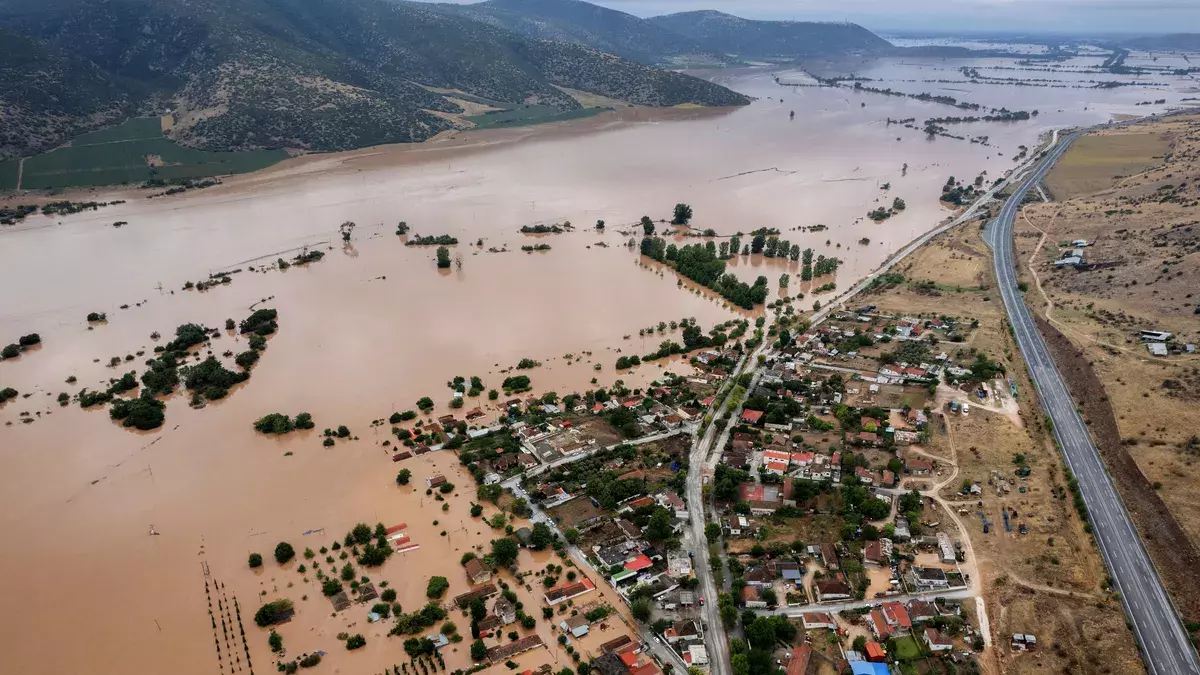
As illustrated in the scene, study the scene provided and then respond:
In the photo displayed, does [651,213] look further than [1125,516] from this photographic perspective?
Yes

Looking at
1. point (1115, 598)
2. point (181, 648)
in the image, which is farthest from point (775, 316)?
point (181, 648)

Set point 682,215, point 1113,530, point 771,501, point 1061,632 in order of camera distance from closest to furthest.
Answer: point 1061,632 < point 1113,530 < point 771,501 < point 682,215

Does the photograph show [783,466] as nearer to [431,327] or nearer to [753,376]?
[753,376]

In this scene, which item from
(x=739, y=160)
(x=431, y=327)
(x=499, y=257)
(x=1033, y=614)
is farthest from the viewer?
(x=739, y=160)

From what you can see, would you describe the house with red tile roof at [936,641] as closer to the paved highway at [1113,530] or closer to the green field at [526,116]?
the paved highway at [1113,530]

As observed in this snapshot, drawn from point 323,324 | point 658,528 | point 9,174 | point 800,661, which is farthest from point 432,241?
point 9,174

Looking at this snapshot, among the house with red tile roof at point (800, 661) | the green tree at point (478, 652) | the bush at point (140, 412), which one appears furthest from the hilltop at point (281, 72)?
the house with red tile roof at point (800, 661)

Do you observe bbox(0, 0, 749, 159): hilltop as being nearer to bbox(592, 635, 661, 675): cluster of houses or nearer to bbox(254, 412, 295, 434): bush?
bbox(254, 412, 295, 434): bush

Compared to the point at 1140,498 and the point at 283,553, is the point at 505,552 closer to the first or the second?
the point at 283,553
